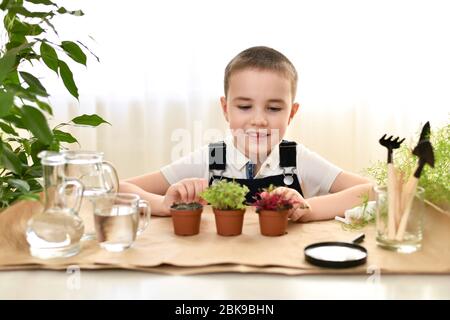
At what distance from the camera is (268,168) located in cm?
153

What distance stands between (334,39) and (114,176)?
1.80 meters

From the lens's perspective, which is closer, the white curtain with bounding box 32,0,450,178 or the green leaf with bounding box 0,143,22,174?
the green leaf with bounding box 0,143,22,174

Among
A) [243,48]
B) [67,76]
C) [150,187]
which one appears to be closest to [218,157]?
[150,187]

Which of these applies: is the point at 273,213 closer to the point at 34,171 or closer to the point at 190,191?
the point at 190,191

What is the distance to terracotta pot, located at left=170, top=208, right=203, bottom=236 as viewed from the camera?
1.04 meters

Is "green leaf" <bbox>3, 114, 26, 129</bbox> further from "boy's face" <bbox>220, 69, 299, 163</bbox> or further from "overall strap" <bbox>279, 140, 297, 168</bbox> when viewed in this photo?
"overall strap" <bbox>279, 140, 297, 168</bbox>

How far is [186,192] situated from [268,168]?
387mm

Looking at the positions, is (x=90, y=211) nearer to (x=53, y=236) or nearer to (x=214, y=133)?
(x=53, y=236)

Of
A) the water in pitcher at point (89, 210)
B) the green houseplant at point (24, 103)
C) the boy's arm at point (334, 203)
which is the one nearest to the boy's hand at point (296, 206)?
the boy's arm at point (334, 203)

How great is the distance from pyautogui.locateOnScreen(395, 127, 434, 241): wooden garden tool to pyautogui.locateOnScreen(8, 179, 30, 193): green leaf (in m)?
0.70

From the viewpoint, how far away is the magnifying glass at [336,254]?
2.81ft

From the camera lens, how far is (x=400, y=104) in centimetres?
264

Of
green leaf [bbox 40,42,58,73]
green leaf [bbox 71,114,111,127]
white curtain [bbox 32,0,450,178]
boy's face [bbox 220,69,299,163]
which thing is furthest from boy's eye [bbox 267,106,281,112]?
white curtain [bbox 32,0,450,178]
